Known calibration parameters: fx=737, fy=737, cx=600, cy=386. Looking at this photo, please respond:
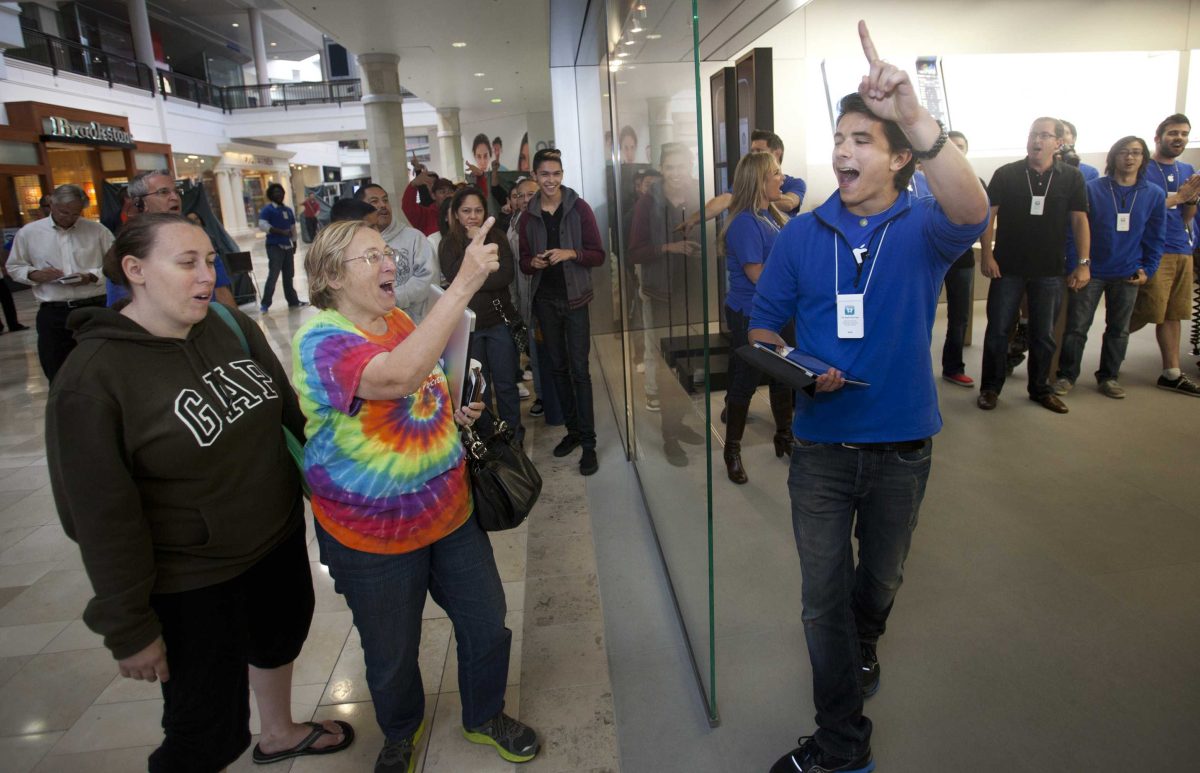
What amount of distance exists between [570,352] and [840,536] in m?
2.71

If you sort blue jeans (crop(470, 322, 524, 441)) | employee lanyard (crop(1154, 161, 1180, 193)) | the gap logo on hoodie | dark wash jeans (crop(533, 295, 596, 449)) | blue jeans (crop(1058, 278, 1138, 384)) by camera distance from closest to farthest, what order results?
the gap logo on hoodie < blue jeans (crop(470, 322, 524, 441)) < dark wash jeans (crop(533, 295, 596, 449)) < blue jeans (crop(1058, 278, 1138, 384)) < employee lanyard (crop(1154, 161, 1180, 193))

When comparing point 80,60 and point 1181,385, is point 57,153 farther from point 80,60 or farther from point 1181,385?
point 1181,385

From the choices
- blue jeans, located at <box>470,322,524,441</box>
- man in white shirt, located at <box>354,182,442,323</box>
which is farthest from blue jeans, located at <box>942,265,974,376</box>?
man in white shirt, located at <box>354,182,442,323</box>

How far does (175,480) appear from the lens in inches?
62.5

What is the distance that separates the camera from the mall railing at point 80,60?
60.5 feet

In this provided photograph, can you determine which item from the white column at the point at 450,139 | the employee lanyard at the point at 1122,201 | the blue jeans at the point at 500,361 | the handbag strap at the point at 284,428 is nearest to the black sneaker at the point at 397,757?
the handbag strap at the point at 284,428

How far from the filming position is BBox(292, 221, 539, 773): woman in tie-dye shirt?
1628 millimetres

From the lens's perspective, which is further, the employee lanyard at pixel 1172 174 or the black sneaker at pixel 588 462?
the employee lanyard at pixel 1172 174

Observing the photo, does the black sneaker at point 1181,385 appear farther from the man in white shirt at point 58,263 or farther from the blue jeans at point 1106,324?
the man in white shirt at point 58,263

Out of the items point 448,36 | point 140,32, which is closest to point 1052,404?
point 448,36

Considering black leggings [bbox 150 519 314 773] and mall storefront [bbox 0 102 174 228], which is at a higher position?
mall storefront [bbox 0 102 174 228]

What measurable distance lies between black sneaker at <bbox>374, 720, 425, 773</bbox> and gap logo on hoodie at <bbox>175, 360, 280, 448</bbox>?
1024 mm

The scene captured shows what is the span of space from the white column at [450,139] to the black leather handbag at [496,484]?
66.7ft

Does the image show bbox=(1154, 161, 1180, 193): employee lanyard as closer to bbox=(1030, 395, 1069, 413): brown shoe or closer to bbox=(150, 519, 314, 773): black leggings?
bbox=(1030, 395, 1069, 413): brown shoe
